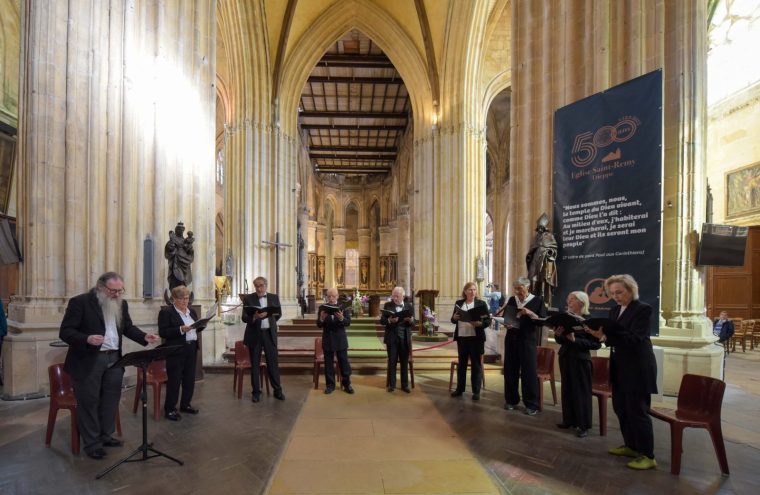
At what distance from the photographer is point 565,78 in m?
6.93

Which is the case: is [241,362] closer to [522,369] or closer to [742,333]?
[522,369]

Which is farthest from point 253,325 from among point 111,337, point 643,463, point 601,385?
point 643,463

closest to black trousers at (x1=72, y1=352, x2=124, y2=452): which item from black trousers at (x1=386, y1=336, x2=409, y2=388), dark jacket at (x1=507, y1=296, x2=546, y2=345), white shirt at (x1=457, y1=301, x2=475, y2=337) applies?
black trousers at (x1=386, y1=336, x2=409, y2=388)

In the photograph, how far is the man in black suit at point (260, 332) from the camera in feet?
17.9

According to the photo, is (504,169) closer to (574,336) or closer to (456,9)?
(456,9)

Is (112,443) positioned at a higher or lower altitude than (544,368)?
lower

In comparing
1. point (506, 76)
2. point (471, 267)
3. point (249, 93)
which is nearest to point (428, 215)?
point (471, 267)

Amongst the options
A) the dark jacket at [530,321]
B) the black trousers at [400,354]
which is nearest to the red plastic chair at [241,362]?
the black trousers at [400,354]

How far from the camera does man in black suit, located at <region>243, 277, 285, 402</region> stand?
5457mm

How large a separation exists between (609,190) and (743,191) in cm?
980

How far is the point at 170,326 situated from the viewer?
4.64 metres

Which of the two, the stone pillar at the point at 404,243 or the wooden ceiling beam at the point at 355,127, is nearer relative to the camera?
the wooden ceiling beam at the point at 355,127

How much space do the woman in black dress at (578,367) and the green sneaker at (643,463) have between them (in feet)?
2.30

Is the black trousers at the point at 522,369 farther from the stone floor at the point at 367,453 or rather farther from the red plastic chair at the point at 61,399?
the red plastic chair at the point at 61,399
